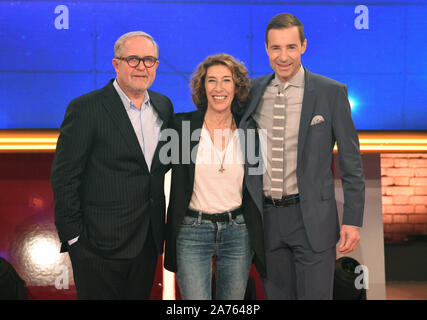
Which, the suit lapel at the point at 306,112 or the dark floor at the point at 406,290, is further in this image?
the dark floor at the point at 406,290

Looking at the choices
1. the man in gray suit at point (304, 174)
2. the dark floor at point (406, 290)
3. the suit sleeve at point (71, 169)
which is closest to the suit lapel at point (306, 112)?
the man in gray suit at point (304, 174)

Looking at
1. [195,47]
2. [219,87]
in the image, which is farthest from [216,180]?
[195,47]

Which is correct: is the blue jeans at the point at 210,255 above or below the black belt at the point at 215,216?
below

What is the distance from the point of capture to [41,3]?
386cm

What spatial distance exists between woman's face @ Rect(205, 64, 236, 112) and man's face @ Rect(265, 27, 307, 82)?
249 mm

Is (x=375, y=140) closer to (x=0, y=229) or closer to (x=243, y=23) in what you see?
(x=243, y=23)

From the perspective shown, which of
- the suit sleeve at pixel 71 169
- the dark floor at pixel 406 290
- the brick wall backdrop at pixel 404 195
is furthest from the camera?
the brick wall backdrop at pixel 404 195

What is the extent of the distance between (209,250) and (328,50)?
8.33 feet

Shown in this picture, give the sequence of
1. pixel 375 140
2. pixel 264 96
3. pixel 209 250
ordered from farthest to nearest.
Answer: pixel 375 140 → pixel 264 96 → pixel 209 250

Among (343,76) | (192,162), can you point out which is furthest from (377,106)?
(192,162)

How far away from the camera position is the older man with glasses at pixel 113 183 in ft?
6.98

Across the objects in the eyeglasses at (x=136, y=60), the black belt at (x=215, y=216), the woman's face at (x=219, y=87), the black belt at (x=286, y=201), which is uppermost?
the eyeglasses at (x=136, y=60)

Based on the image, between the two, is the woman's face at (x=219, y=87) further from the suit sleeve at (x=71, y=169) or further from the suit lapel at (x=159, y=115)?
the suit sleeve at (x=71, y=169)

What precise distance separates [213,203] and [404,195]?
4.34 metres
